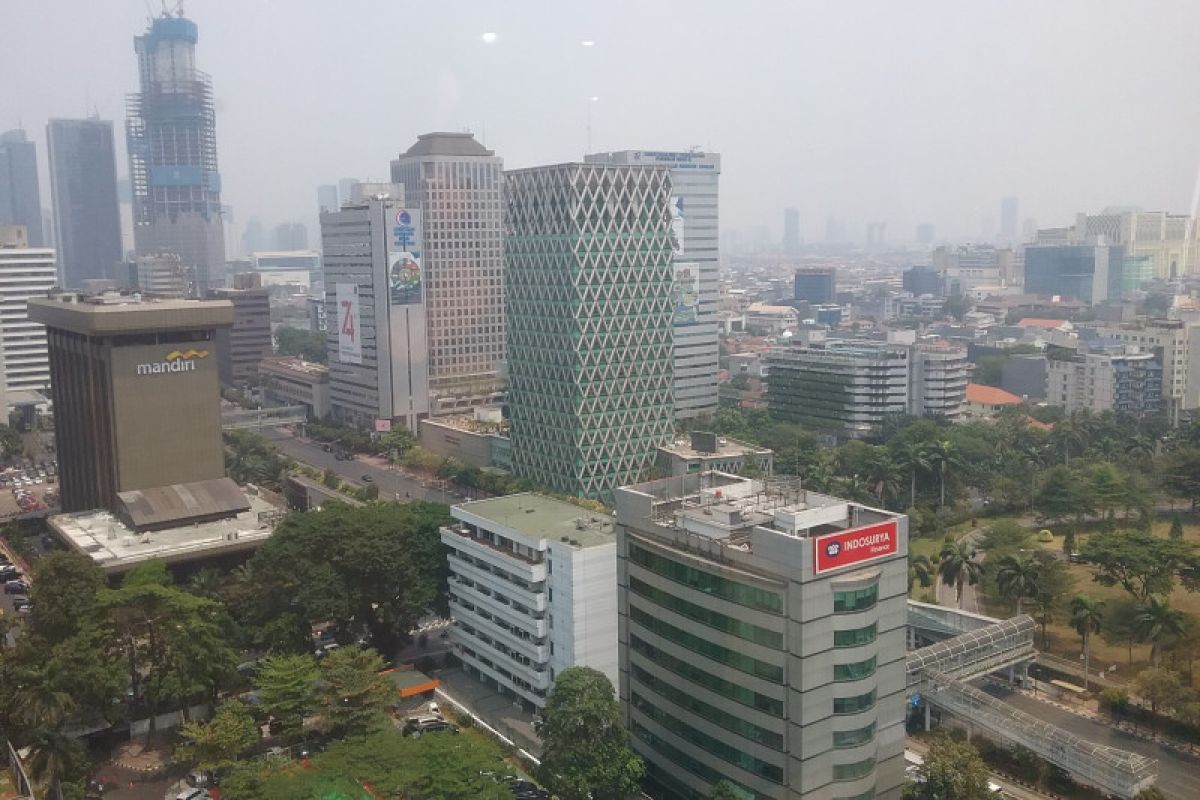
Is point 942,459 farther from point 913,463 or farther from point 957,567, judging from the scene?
point 957,567

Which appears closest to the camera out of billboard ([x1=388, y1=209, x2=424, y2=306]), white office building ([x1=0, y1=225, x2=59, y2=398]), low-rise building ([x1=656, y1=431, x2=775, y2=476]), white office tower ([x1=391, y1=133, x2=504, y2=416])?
low-rise building ([x1=656, y1=431, x2=775, y2=476])

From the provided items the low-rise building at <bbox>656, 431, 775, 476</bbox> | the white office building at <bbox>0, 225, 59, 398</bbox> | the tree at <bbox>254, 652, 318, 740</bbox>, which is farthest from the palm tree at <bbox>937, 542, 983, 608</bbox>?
the white office building at <bbox>0, 225, 59, 398</bbox>

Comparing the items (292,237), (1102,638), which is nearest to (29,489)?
(1102,638)

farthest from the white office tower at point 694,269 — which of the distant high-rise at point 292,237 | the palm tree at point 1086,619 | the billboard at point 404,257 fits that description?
the distant high-rise at point 292,237

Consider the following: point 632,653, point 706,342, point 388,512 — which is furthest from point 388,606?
point 706,342

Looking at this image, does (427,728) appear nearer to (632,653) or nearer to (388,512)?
(632,653)

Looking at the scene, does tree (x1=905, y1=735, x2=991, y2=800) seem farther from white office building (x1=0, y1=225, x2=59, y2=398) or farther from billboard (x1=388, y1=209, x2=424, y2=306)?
white office building (x1=0, y1=225, x2=59, y2=398)
